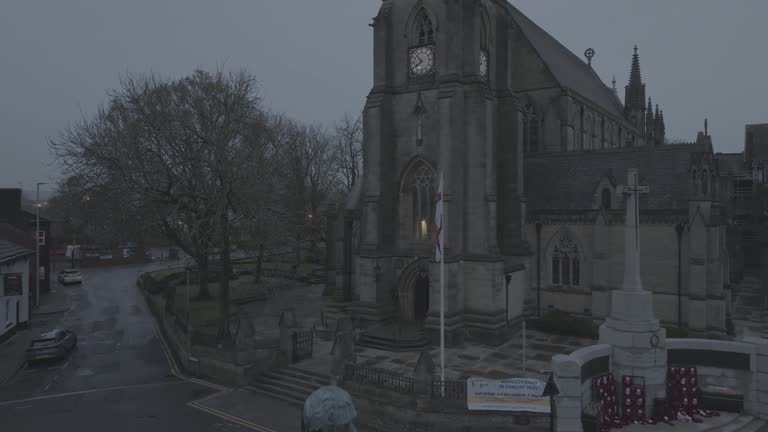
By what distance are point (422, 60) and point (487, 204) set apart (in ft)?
26.9

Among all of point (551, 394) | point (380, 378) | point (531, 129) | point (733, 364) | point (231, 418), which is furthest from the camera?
point (531, 129)

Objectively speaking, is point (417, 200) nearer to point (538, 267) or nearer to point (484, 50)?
point (538, 267)

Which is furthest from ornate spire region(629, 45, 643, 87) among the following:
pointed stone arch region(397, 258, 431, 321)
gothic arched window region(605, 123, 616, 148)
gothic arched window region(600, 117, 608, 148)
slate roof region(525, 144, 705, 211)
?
pointed stone arch region(397, 258, 431, 321)

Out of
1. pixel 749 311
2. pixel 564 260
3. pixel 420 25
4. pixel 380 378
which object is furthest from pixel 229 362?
pixel 749 311

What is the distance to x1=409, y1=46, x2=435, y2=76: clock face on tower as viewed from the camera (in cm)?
2503

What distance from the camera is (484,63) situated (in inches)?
1019

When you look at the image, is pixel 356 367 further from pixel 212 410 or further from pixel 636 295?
pixel 636 295

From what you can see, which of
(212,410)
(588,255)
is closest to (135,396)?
(212,410)

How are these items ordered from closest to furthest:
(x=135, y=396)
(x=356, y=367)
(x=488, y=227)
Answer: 1. (x=356, y=367)
2. (x=135, y=396)
3. (x=488, y=227)

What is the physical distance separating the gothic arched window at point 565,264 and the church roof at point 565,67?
12295 mm

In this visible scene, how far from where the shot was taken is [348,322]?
18375mm

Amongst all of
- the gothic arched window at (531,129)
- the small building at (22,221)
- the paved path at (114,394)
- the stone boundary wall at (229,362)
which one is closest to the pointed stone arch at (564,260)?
the gothic arched window at (531,129)

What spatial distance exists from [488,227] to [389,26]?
11.8 m

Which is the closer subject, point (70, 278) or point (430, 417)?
point (430, 417)
